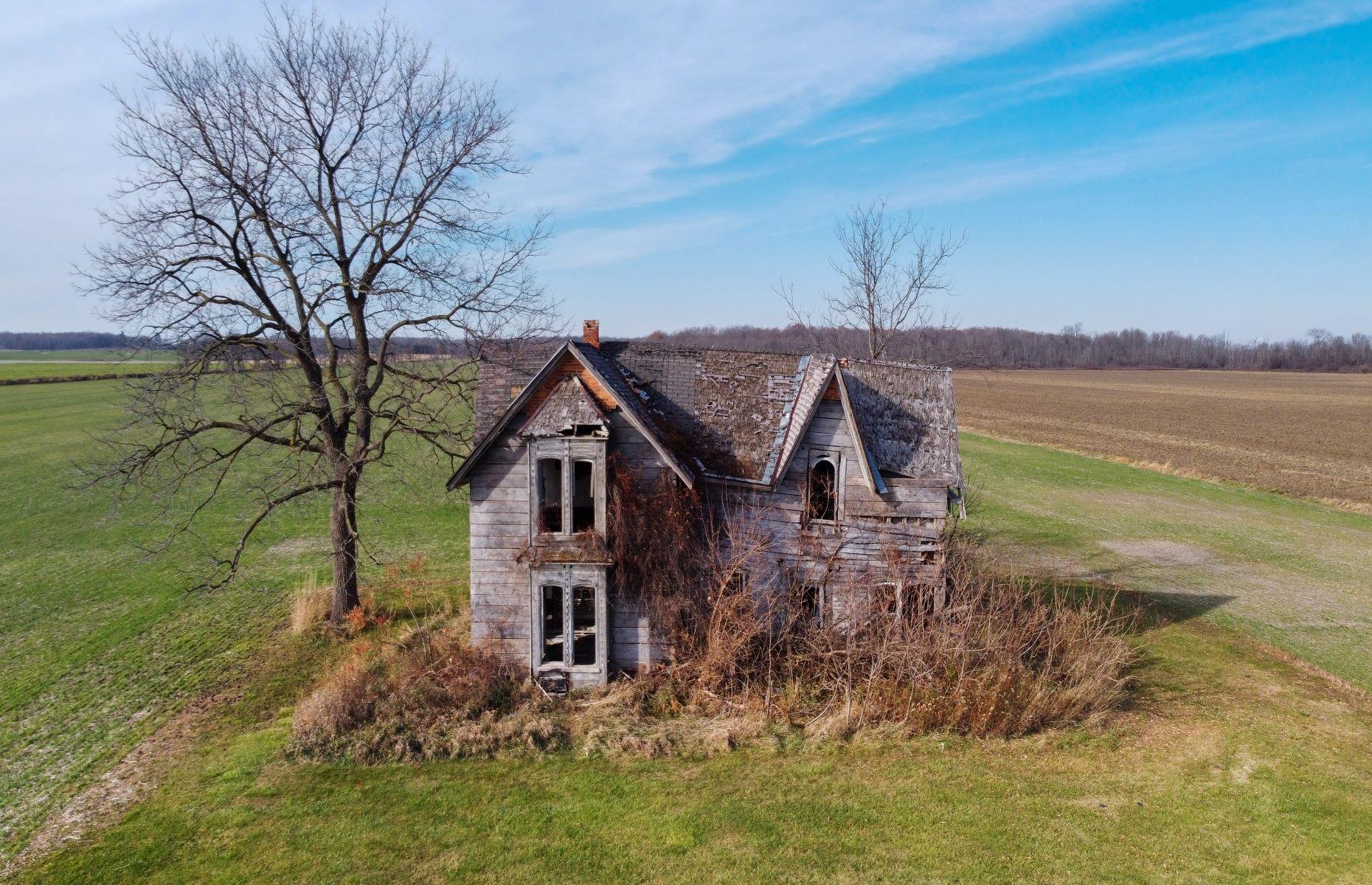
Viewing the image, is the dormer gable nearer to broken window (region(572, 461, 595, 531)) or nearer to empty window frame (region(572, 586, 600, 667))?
broken window (region(572, 461, 595, 531))

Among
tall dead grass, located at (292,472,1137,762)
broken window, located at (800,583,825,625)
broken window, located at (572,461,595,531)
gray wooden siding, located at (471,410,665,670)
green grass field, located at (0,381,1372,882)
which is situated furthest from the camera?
broken window, located at (800,583,825,625)

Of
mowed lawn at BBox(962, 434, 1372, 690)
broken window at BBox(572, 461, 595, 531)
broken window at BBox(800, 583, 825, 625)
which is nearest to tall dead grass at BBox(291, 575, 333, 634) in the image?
broken window at BBox(572, 461, 595, 531)

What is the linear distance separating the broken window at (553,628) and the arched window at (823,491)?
6.00m

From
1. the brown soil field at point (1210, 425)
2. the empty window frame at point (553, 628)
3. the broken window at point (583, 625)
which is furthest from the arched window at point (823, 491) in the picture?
the brown soil field at point (1210, 425)

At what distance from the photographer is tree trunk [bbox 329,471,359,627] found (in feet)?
62.7

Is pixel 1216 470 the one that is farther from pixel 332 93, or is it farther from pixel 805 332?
pixel 332 93

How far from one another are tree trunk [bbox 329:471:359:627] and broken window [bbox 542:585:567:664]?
19.7ft

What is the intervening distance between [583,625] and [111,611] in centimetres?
1475

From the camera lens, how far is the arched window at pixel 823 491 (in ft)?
54.4

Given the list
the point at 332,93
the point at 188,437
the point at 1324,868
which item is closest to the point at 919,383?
the point at 1324,868

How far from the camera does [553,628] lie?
16438mm

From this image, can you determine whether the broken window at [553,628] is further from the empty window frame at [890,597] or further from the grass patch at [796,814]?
the empty window frame at [890,597]

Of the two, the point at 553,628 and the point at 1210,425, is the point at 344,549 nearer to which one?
the point at 553,628

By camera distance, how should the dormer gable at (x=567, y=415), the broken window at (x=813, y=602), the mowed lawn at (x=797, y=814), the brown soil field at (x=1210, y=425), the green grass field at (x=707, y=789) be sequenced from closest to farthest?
1. the mowed lawn at (x=797, y=814)
2. the green grass field at (x=707, y=789)
3. the dormer gable at (x=567, y=415)
4. the broken window at (x=813, y=602)
5. the brown soil field at (x=1210, y=425)
